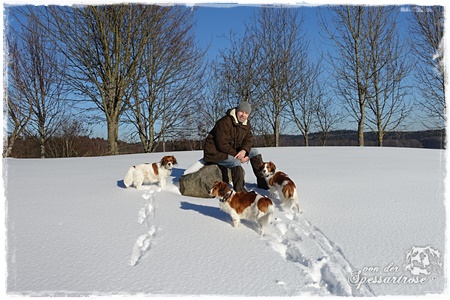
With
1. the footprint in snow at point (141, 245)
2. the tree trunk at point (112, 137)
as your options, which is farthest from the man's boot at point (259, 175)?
the tree trunk at point (112, 137)

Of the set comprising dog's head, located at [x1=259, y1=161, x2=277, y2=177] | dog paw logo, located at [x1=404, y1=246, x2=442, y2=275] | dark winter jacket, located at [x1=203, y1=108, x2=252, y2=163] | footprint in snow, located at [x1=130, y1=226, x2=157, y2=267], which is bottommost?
dog paw logo, located at [x1=404, y1=246, x2=442, y2=275]

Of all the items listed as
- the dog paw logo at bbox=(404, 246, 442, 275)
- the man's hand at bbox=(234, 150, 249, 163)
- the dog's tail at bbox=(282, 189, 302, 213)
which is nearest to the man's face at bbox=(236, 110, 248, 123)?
the man's hand at bbox=(234, 150, 249, 163)

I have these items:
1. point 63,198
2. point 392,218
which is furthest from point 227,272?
point 63,198

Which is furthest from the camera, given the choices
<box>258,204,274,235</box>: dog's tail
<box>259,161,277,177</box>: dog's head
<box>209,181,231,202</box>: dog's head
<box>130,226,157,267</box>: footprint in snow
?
<box>259,161,277,177</box>: dog's head

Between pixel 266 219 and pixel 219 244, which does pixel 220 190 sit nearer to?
pixel 266 219

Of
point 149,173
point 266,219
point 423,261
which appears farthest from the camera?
point 149,173

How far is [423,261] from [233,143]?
3.07 metres

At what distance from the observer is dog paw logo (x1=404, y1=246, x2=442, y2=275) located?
2317 mm

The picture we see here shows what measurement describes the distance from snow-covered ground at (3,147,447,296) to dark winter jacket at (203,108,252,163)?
0.82 metres

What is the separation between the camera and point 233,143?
4.84m

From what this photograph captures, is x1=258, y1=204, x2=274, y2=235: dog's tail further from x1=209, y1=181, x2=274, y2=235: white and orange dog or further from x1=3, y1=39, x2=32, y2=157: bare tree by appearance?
x1=3, y1=39, x2=32, y2=157: bare tree

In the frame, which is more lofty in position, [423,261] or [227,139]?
[227,139]

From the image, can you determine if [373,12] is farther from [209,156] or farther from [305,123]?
[209,156]

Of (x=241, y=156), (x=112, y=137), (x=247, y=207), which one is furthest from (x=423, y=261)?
(x=112, y=137)
